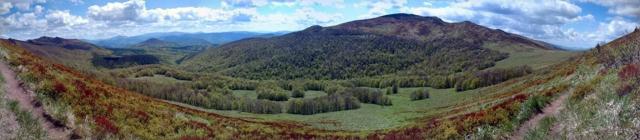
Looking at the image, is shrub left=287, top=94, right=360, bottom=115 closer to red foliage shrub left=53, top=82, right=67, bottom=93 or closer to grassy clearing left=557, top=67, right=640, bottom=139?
red foliage shrub left=53, top=82, right=67, bottom=93

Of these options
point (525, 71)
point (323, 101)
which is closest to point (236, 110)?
point (323, 101)

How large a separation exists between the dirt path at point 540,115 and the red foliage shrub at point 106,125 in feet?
60.4

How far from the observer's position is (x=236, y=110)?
13325 cm

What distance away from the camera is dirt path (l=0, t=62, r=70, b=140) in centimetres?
1948

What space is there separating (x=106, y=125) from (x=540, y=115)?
21221mm

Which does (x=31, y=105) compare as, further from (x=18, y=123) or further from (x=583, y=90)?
(x=583, y=90)

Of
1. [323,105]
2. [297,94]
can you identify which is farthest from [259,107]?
[297,94]

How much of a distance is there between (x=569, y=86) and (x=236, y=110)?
111500 millimetres

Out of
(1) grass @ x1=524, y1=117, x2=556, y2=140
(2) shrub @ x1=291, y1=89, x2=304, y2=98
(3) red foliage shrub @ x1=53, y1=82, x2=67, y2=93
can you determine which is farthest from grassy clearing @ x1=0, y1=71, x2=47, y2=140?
(2) shrub @ x1=291, y1=89, x2=304, y2=98

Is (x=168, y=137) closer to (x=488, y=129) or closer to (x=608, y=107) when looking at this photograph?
(x=488, y=129)

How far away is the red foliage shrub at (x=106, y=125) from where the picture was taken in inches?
857

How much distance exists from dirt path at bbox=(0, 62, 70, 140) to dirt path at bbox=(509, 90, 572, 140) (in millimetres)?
19669

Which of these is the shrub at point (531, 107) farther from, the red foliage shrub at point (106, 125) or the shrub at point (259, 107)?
the shrub at point (259, 107)

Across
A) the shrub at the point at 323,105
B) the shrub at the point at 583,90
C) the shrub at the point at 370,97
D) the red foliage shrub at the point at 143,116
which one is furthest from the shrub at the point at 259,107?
the shrub at the point at 583,90
